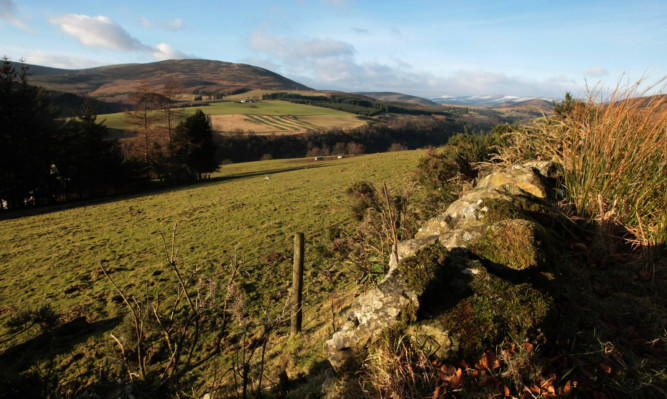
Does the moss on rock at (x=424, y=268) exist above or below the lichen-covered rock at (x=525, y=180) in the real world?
below

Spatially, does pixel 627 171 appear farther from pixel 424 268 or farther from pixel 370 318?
pixel 370 318

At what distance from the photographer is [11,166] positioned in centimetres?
2123

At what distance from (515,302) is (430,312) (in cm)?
73

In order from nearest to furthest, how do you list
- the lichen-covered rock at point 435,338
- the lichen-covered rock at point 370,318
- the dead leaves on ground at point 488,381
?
the dead leaves on ground at point 488,381, the lichen-covered rock at point 435,338, the lichen-covered rock at point 370,318

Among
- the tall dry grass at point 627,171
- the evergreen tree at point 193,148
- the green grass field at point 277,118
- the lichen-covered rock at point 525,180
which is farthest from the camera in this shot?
the green grass field at point 277,118

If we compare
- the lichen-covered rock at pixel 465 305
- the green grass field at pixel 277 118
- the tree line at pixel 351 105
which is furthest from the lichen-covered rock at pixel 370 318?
the tree line at pixel 351 105

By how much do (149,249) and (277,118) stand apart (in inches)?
3367

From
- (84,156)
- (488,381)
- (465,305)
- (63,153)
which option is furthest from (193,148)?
(488,381)

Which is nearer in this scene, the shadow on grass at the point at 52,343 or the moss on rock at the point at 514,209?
the moss on rock at the point at 514,209

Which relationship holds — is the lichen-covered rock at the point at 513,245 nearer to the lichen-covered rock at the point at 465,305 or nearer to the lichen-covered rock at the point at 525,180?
the lichen-covered rock at the point at 465,305

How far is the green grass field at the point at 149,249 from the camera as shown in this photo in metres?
7.09

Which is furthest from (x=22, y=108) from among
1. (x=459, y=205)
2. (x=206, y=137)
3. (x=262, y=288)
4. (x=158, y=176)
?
(x=459, y=205)

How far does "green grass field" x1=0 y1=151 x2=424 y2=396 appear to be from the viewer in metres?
7.09

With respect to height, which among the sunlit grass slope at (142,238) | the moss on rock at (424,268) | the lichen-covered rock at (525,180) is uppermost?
the lichen-covered rock at (525,180)
